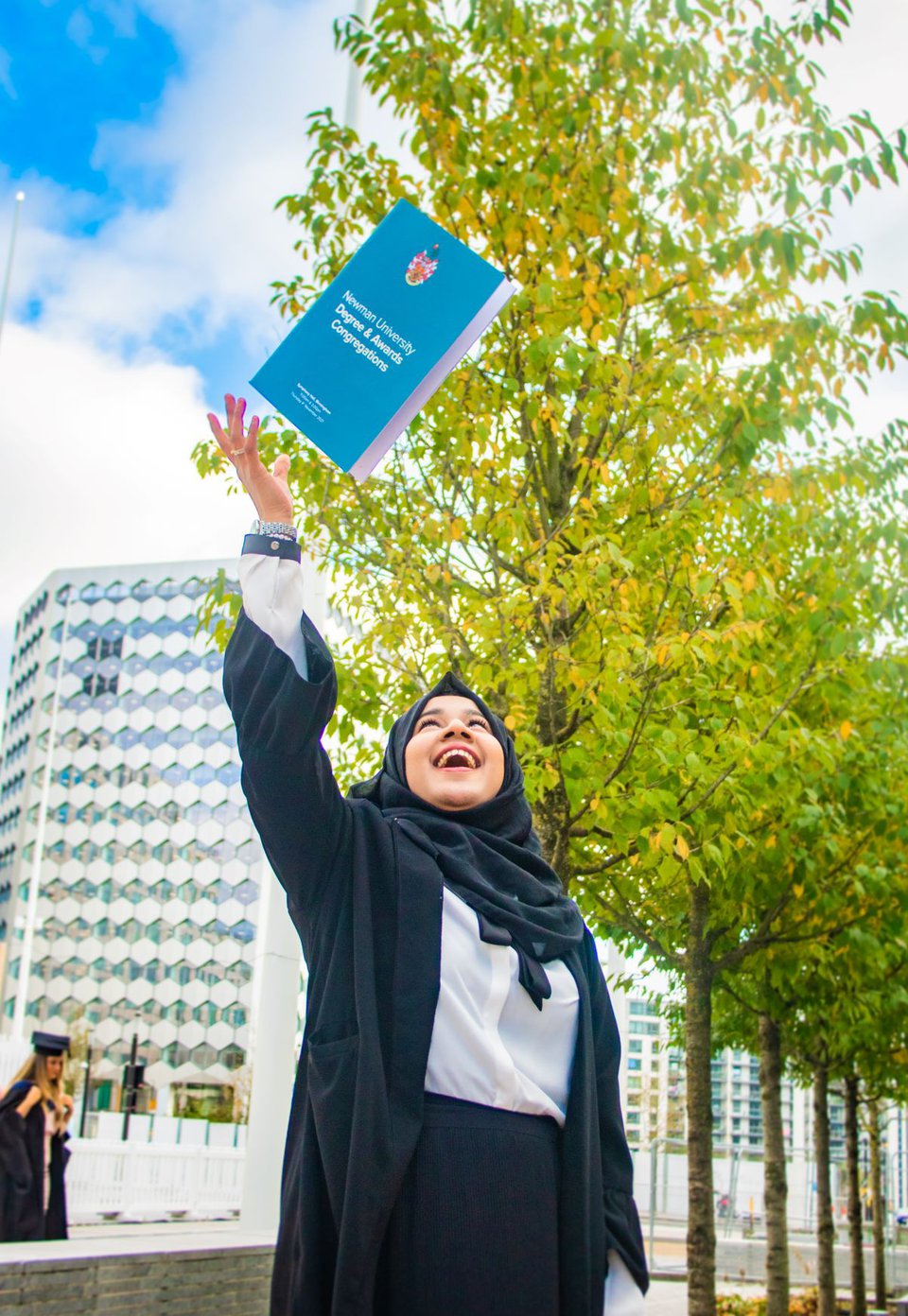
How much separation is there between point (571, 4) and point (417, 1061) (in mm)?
6350

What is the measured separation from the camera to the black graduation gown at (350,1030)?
1946mm

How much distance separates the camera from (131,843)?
3324 inches

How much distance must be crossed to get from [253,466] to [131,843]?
85.9m

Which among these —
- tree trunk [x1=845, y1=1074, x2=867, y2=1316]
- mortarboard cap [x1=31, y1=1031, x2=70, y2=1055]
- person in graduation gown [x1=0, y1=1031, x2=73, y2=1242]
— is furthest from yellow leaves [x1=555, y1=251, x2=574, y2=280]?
tree trunk [x1=845, y1=1074, x2=867, y2=1316]

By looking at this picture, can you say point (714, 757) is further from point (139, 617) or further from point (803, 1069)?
point (139, 617)

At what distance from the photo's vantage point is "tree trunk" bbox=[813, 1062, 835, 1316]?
12367 mm

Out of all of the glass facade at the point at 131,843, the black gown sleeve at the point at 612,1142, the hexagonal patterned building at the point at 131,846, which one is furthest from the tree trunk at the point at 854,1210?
the glass facade at the point at 131,843

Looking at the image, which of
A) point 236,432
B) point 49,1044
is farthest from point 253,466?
point 49,1044

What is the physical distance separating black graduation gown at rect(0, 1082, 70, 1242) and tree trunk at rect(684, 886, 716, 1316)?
4.69 meters

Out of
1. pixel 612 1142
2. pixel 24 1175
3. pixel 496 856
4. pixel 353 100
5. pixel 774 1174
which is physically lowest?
pixel 774 1174

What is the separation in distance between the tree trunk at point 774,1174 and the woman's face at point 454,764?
398 inches

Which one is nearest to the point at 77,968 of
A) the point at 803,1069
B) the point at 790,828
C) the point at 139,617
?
the point at 139,617

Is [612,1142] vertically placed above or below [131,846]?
below

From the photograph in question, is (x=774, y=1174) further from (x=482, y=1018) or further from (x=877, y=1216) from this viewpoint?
(x=482, y=1018)
